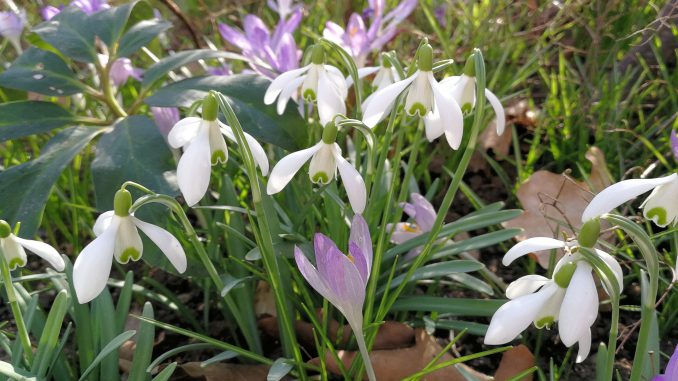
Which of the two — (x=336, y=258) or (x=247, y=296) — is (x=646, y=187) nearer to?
(x=336, y=258)

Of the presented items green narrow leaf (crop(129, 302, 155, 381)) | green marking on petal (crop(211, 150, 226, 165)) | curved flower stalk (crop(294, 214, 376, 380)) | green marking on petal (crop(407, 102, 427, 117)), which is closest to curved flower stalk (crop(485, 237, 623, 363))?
curved flower stalk (crop(294, 214, 376, 380))

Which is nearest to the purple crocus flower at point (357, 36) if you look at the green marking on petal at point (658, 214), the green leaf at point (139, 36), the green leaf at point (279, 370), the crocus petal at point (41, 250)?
the green leaf at point (139, 36)

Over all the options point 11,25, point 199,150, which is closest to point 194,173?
point 199,150

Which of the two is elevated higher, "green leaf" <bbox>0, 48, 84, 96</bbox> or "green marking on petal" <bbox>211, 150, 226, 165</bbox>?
"green marking on petal" <bbox>211, 150, 226, 165</bbox>

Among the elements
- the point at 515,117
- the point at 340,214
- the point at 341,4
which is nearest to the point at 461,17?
the point at 515,117

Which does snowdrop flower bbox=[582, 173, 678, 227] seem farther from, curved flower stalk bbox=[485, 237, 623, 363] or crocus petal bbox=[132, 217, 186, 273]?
crocus petal bbox=[132, 217, 186, 273]

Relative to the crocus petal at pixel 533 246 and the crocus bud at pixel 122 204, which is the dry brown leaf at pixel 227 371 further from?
the crocus petal at pixel 533 246
